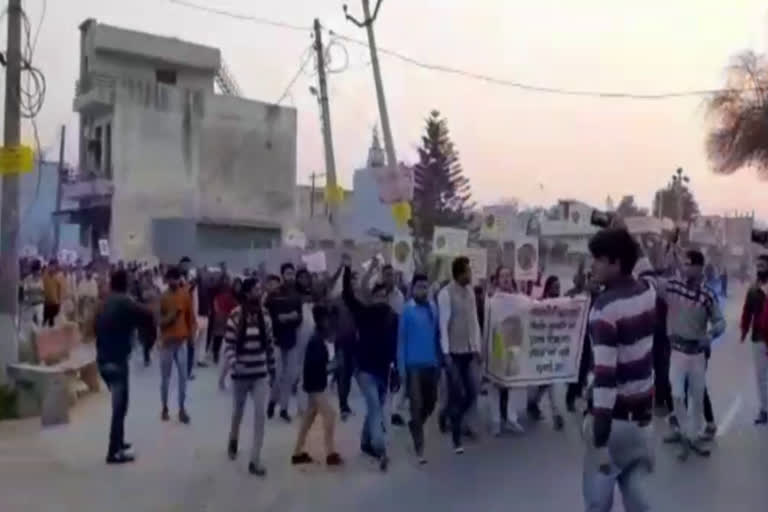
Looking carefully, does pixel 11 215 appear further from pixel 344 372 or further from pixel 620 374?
pixel 620 374

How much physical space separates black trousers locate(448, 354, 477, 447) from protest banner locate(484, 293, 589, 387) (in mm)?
1378

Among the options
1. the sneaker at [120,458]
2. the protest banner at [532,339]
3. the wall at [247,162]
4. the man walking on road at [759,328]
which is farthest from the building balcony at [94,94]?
the sneaker at [120,458]

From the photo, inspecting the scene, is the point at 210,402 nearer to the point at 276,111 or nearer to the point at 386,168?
the point at 386,168

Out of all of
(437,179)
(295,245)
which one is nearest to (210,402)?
(295,245)

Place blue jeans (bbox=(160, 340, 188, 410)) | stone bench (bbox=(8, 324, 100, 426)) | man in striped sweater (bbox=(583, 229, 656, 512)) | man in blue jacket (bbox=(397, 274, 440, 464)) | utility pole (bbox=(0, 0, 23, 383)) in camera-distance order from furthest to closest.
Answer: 1. utility pole (bbox=(0, 0, 23, 383))
2. blue jeans (bbox=(160, 340, 188, 410))
3. stone bench (bbox=(8, 324, 100, 426))
4. man in blue jacket (bbox=(397, 274, 440, 464))
5. man in striped sweater (bbox=(583, 229, 656, 512))

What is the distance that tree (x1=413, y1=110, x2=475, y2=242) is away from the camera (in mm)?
85619

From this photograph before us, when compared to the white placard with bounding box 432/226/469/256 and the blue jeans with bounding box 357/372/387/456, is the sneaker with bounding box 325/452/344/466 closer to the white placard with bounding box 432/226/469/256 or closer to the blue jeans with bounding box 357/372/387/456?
the blue jeans with bounding box 357/372/387/456

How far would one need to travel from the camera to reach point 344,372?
14.8 m

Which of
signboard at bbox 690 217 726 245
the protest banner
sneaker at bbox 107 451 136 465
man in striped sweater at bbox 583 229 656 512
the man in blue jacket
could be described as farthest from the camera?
signboard at bbox 690 217 726 245

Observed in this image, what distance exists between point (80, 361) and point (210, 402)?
296cm

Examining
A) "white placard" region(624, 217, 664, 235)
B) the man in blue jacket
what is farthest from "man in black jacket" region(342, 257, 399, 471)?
"white placard" region(624, 217, 664, 235)

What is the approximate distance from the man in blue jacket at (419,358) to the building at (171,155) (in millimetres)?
40398

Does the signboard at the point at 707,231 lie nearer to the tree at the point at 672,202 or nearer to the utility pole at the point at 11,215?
the utility pole at the point at 11,215

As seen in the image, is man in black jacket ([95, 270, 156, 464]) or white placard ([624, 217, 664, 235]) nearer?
man in black jacket ([95, 270, 156, 464])
